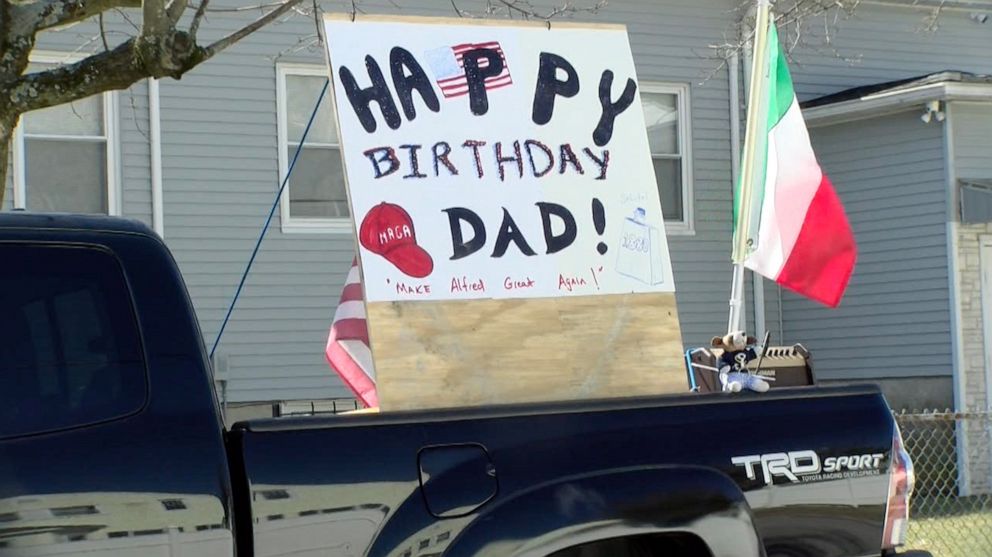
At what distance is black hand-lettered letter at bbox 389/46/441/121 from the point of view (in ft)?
15.3

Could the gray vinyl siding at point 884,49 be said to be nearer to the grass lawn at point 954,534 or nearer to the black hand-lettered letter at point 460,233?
the grass lawn at point 954,534

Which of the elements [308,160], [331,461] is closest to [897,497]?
[331,461]

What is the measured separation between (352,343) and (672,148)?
858 centimetres

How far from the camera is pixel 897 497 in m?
4.21

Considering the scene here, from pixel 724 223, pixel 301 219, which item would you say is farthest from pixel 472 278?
pixel 724 223

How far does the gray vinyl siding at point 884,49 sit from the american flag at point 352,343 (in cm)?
951

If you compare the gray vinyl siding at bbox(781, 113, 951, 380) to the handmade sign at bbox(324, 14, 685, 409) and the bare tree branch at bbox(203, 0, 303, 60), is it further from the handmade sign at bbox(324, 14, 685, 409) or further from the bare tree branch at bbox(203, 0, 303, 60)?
the handmade sign at bbox(324, 14, 685, 409)

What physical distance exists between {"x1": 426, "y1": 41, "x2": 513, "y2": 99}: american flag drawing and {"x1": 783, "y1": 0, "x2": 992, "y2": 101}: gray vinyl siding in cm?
978

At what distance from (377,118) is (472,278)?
63 cm

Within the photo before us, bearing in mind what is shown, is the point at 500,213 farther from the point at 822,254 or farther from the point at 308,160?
the point at 308,160

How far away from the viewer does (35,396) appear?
3178 millimetres

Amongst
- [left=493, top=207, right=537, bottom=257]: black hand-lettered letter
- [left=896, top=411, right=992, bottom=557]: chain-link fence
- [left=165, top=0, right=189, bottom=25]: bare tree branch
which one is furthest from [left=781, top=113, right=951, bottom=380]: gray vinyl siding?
[left=493, top=207, right=537, bottom=257]: black hand-lettered letter

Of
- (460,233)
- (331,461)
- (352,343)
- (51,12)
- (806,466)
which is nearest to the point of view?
(331,461)

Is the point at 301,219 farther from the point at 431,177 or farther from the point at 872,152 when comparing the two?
the point at 431,177
